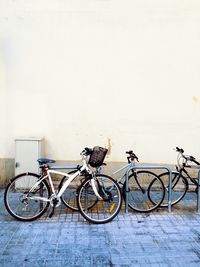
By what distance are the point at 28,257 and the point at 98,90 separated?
3994mm

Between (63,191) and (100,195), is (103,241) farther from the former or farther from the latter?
(63,191)

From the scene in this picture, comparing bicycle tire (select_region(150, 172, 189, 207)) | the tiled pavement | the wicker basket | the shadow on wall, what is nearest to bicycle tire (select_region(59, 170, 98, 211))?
the tiled pavement

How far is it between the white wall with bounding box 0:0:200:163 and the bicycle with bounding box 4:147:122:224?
6.27ft

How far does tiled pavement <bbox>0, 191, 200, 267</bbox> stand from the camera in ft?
11.9

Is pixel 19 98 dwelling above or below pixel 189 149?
above

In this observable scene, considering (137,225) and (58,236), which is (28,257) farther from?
(137,225)

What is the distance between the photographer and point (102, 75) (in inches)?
263

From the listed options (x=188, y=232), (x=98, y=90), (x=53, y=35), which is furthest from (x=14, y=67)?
(x=188, y=232)

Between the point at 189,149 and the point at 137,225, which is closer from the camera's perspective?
the point at 137,225

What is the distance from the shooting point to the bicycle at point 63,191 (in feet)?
15.7

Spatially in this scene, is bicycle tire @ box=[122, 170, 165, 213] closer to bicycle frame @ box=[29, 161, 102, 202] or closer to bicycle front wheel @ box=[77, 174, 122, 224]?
bicycle front wheel @ box=[77, 174, 122, 224]

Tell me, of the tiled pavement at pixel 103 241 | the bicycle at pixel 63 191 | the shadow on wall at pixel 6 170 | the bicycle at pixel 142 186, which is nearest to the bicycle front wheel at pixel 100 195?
the bicycle at pixel 63 191

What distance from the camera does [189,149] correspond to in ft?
22.3

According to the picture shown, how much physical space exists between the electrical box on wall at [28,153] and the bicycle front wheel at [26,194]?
1.42 meters
